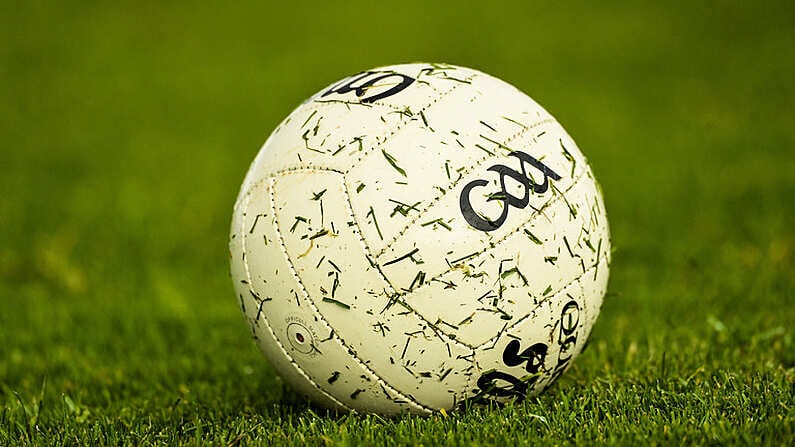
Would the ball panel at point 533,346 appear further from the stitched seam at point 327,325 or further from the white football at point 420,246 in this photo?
the stitched seam at point 327,325

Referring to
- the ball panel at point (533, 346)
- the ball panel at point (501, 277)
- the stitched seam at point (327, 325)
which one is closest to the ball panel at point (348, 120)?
the stitched seam at point (327, 325)

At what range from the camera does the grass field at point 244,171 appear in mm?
3982

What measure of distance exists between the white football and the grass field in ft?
0.71

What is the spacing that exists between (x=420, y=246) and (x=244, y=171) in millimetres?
6498

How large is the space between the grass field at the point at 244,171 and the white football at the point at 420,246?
22 centimetres

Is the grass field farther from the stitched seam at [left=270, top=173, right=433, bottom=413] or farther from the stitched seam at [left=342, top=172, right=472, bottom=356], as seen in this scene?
the stitched seam at [left=342, top=172, right=472, bottom=356]

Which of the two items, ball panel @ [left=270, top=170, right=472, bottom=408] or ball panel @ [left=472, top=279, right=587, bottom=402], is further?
ball panel @ [left=472, top=279, right=587, bottom=402]

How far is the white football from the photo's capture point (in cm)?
354

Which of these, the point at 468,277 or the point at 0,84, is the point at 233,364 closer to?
the point at 468,277

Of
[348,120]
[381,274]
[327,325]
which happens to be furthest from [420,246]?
[348,120]

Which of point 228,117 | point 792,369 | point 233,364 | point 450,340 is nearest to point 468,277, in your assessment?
point 450,340

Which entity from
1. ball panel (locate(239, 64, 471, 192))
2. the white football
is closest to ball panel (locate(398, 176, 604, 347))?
the white football

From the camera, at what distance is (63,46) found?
15242 mm

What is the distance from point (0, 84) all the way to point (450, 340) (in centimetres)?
1197
